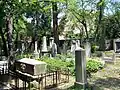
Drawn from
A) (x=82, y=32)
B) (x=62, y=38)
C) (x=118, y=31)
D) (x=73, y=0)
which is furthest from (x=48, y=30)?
(x=73, y=0)

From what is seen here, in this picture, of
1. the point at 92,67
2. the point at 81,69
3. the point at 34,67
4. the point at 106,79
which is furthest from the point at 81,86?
the point at 92,67

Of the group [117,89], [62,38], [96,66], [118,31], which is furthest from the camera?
[62,38]

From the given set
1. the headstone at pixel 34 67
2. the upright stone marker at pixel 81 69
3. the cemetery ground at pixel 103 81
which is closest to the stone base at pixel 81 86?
the upright stone marker at pixel 81 69

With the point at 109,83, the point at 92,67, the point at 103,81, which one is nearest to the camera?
the point at 109,83

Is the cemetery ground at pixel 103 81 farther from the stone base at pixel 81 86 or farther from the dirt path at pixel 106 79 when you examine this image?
the stone base at pixel 81 86

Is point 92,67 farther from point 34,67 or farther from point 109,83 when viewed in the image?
point 34,67

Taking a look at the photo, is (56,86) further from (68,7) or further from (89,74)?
(68,7)

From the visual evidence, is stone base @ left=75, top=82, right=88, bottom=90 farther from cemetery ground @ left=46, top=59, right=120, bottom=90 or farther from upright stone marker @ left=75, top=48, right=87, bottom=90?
cemetery ground @ left=46, top=59, right=120, bottom=90

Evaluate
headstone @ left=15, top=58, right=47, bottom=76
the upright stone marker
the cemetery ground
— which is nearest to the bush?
the cemetery ground

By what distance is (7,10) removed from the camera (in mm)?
11484

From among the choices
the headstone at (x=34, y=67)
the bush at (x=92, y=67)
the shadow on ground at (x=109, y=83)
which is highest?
the headstone at (x=34, y=67)

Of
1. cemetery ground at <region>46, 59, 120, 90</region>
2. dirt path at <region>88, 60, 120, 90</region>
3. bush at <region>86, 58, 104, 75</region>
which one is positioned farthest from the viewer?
bush at <region>86, 58, 104, 75</region>

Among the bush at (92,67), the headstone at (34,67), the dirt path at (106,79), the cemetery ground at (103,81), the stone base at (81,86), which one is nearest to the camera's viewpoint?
the stone base at (81,86)

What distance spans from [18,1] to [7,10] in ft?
2.59
